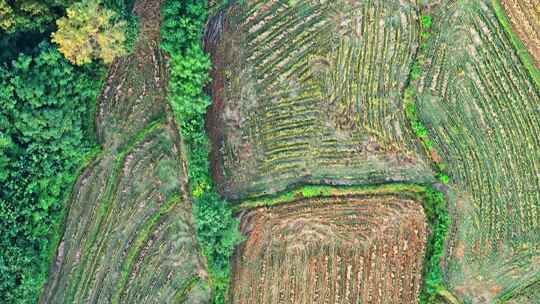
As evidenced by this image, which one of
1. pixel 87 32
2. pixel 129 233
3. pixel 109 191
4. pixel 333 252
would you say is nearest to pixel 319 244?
pixel 333 252

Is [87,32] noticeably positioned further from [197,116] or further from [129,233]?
[129,233]

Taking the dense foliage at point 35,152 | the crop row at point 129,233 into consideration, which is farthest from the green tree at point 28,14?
the crop row at point 129,233

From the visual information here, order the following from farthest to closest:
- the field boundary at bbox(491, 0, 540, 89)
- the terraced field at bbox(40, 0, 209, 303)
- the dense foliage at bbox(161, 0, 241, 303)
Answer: the field boundary at bbox(491, 0, 540, 89) → the terraced field at bbox(40, 0, 209, 303) → the dense foliage at bbox(161, 0, 241, 303)

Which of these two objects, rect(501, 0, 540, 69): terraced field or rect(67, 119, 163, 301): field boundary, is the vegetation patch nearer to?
rect(67, 119, 163, 301): field boundary

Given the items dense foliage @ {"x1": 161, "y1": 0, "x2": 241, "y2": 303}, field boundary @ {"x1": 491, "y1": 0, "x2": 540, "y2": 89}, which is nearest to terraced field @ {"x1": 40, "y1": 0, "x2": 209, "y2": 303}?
dense foliage @ {"x1": 161, "y1": 0, "x2": 241, "y2": 303}

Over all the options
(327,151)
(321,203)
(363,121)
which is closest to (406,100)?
(363,121)

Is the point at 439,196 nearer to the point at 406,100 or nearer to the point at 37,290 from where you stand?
the point at 406,100
